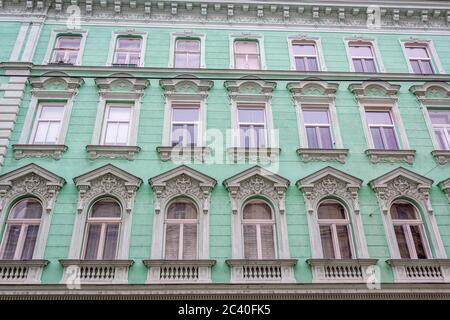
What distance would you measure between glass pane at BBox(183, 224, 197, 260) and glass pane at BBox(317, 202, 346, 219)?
11.3 ft

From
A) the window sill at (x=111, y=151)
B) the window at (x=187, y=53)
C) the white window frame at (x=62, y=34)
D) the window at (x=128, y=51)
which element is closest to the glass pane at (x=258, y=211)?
the window sill at (x=111, y=151)

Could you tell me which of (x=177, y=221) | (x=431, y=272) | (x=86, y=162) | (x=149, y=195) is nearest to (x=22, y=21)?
(x=86, y=162)

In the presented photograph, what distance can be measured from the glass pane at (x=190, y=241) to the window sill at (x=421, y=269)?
16.1ft

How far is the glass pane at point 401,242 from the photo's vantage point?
31.6ft

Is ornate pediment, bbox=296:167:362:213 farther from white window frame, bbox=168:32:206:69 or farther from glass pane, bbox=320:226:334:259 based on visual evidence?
white window frame, bbox=168:32:206:69

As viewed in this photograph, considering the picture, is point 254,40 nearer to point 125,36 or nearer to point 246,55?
point 246,55

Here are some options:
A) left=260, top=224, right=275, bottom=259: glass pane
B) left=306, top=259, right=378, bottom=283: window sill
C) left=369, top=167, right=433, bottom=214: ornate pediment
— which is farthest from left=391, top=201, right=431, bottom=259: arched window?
left=260, top=224, right=275, bottom=259: glass pane

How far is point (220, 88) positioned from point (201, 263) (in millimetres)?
5880

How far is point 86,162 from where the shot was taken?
10.6 metres

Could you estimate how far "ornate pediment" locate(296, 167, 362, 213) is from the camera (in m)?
10.2

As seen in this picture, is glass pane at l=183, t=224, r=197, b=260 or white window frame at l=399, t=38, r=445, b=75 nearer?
glass pane at l=183, t=224, r=197, b=260

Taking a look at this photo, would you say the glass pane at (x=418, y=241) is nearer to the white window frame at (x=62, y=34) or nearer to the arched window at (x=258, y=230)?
the arched window at (x=258, y=230)

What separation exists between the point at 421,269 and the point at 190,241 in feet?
19.3
